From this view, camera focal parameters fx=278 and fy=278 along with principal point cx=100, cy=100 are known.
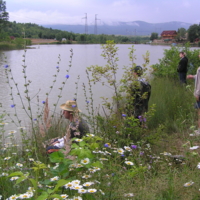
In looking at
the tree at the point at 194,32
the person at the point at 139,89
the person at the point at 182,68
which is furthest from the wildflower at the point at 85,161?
the tree at the point at 194,32

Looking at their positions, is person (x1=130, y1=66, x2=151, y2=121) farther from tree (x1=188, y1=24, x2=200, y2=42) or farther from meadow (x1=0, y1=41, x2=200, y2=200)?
tree (x1=188, y1=24, x2=200, y2=42)

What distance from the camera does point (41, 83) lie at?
1466 centimetres

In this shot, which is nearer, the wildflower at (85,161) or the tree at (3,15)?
the wildflower at (85,161)

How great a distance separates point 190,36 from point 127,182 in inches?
2583

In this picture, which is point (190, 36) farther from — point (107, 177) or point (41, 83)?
point (107, 177)

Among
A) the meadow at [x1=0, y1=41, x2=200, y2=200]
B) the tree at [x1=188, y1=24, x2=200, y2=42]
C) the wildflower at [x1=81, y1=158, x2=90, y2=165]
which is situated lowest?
the meadow at [x1=0, y1=41, x2=200, y2=200]

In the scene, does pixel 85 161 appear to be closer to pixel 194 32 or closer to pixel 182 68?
pixel 182 68

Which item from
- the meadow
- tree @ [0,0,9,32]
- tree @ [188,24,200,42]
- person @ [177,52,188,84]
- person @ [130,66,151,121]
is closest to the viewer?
the meadow

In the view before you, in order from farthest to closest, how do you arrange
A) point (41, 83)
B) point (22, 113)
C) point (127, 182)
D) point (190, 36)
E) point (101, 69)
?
point (190, 36)
point (41, 83)
point (22, 113)
point (101, 69)
point (127, 182)

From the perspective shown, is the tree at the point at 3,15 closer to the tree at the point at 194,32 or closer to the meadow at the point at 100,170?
the tree at the point at 194,32

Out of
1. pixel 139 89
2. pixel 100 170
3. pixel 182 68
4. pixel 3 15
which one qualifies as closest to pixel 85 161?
pixel 100 170

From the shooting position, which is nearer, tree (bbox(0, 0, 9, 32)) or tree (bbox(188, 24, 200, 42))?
tree (bbox(188, 24, 200, 42))

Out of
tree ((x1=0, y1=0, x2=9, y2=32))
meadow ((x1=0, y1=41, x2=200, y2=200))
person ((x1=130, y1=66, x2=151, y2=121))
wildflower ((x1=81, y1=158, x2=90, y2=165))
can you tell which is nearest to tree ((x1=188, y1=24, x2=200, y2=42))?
tree ((x1=0, y1=0, x2=9, y2=32))

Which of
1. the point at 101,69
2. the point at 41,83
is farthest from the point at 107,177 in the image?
the point at 41,83
